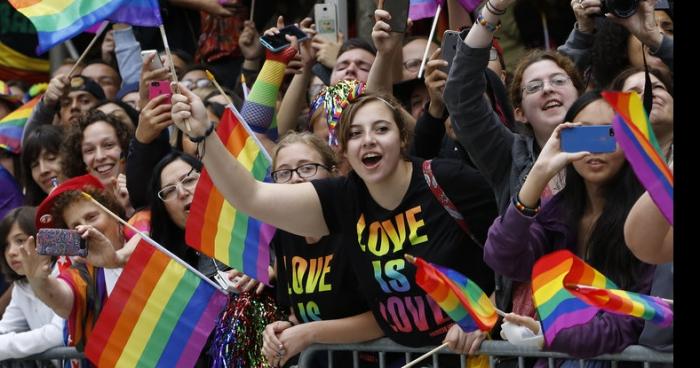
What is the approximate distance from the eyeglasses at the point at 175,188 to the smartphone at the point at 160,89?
413mm

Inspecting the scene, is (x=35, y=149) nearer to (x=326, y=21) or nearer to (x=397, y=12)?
(x=326, y=21)

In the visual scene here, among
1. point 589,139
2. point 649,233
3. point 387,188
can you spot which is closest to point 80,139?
point 387,188

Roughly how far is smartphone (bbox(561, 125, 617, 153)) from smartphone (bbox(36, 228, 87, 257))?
103 inches

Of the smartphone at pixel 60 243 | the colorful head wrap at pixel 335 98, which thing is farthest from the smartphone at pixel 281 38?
the smartphone at pixel 60 243

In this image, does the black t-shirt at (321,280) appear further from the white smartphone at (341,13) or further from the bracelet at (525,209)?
the white smartphone at (341,13)

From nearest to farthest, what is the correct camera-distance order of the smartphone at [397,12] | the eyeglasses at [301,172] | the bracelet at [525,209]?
the bracelet at [525,209] → the eyeglasses at [301,172] → the smartphone at [397,12]

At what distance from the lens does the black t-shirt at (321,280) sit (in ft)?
19.8

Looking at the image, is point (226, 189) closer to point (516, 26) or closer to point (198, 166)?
point (198, 166)

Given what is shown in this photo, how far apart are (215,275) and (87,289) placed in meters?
0.63

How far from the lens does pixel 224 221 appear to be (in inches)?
265

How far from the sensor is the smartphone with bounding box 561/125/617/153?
473 centimetres

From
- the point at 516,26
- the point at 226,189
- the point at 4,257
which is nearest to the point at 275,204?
the point at 226,189

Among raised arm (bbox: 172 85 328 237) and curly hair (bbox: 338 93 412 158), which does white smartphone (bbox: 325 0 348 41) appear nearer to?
curly hair (bbox: 338 93 412 158)

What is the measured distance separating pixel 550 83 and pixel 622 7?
0.82 meters
